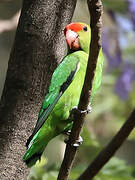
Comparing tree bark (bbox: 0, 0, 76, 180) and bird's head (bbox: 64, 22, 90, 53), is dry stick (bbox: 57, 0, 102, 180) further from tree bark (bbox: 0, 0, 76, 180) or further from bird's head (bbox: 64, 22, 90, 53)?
bird's head (bbox: 64, 22, 90, 53)

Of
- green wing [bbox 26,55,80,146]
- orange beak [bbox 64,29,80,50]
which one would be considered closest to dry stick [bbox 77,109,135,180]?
green wing [bbox 26,55,80,146]

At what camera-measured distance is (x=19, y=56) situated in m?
1.73

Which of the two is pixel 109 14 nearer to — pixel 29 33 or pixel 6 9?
pixel 6 9

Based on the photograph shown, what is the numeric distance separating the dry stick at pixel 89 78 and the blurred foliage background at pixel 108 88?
510 millimetres

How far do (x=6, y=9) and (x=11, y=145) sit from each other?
1.04 meters

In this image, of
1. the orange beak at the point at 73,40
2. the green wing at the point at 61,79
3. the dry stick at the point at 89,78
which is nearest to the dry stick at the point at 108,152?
the dry stick at the point at 89,78

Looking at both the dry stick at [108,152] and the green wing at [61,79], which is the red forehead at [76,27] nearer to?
the green wing at [61,79]

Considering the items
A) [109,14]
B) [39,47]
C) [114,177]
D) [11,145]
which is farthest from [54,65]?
[109,14]

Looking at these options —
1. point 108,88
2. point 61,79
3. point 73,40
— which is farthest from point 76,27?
point 108,88

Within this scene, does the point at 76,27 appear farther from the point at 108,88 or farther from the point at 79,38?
the point at 108,88

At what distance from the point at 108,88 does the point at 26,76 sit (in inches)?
92.5

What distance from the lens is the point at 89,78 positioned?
4.72ft

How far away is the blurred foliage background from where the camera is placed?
2207 mm

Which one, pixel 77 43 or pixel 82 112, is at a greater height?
pixel 77 43
